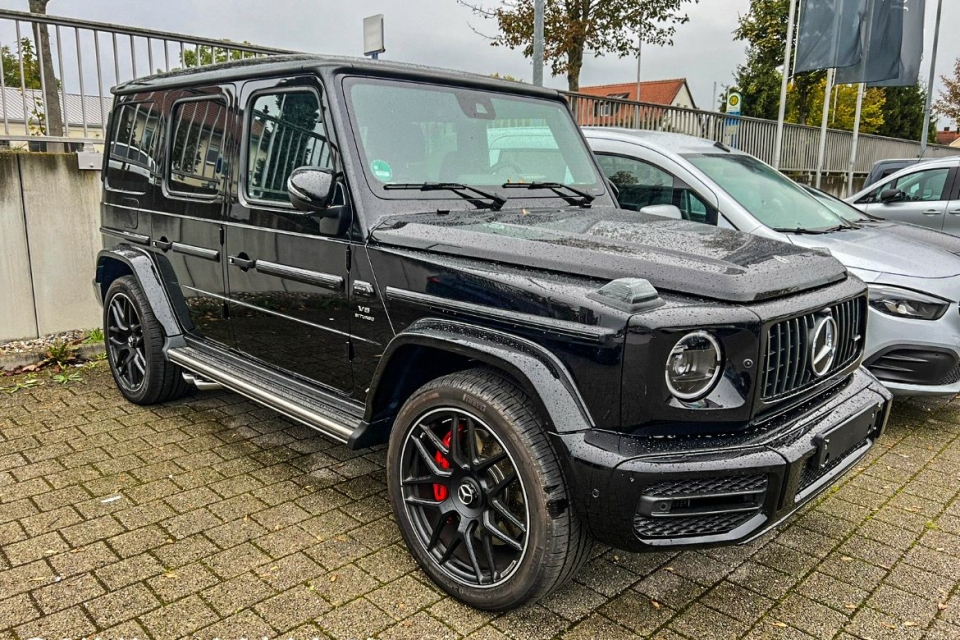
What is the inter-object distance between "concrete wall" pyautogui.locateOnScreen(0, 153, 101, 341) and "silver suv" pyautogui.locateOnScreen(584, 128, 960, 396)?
462cm

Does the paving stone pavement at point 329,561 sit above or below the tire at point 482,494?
below

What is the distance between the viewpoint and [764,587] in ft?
10.1

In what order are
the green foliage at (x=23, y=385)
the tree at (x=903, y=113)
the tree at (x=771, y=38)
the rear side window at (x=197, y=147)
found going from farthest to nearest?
the tree at (x=903, y=113) < the tree at (x=771, y=38) < the green foliage at (x=23, y=385) < the rear side window at (x=197, y=147)

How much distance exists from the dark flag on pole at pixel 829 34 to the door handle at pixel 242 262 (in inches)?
489

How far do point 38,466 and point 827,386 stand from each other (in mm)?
4093

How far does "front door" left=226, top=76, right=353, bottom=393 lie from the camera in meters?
3.40

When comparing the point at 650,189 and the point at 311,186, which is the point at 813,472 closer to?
the point at 311,186

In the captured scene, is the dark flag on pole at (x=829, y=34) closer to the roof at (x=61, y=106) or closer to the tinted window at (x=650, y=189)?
the tinted window at (x=650, y=189)

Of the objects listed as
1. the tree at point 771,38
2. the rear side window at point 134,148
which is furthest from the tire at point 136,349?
the tree at point 771,38

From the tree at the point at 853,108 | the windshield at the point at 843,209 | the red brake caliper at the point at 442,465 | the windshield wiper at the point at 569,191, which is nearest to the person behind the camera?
the red brake caliper at the point at 442,465

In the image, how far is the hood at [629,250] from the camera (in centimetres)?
260

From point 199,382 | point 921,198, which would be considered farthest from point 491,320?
point 921,198

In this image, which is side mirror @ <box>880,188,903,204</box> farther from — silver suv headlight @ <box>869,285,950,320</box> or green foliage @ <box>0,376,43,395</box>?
green foliage @ <box>0,376,43,395</box>

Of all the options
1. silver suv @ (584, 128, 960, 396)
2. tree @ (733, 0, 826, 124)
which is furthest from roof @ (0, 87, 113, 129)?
tree @ (733, 0, 826, 124)
